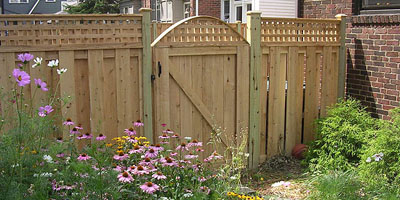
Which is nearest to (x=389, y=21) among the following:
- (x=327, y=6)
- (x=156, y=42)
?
(x=327, y=6)

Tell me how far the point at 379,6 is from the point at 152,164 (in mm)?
4942

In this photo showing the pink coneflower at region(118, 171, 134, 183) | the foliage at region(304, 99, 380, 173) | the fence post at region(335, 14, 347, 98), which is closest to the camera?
the pink coneflower at region(118, 171, 134, 183)

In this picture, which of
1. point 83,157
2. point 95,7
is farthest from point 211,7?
point 83,157

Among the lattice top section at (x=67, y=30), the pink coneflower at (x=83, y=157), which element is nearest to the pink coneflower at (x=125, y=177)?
the pink coneflower at (x=83, y=157)

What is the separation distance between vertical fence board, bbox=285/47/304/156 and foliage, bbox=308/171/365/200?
67.2 inches

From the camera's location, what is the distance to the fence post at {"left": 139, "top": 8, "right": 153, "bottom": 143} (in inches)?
203

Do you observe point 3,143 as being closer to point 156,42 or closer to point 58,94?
point 58,94

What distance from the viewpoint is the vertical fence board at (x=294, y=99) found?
6.41m

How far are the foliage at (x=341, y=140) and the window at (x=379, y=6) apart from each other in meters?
1.57

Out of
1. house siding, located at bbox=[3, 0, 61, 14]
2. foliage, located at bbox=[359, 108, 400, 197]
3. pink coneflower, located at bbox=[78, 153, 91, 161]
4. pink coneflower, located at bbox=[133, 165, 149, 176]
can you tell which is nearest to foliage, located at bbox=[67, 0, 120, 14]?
house siding, located at bbox=[3, 0, 61, 14]

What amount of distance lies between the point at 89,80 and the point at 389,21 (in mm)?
4089

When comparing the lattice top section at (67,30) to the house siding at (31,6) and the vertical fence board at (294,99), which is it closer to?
the vertical fence board at (294,99)

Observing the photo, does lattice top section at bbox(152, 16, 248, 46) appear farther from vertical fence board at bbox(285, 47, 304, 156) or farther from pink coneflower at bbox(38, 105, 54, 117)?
pink coneflower at bbox(38, 105, 54, 117)

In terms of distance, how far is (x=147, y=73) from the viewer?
525 centimetres
